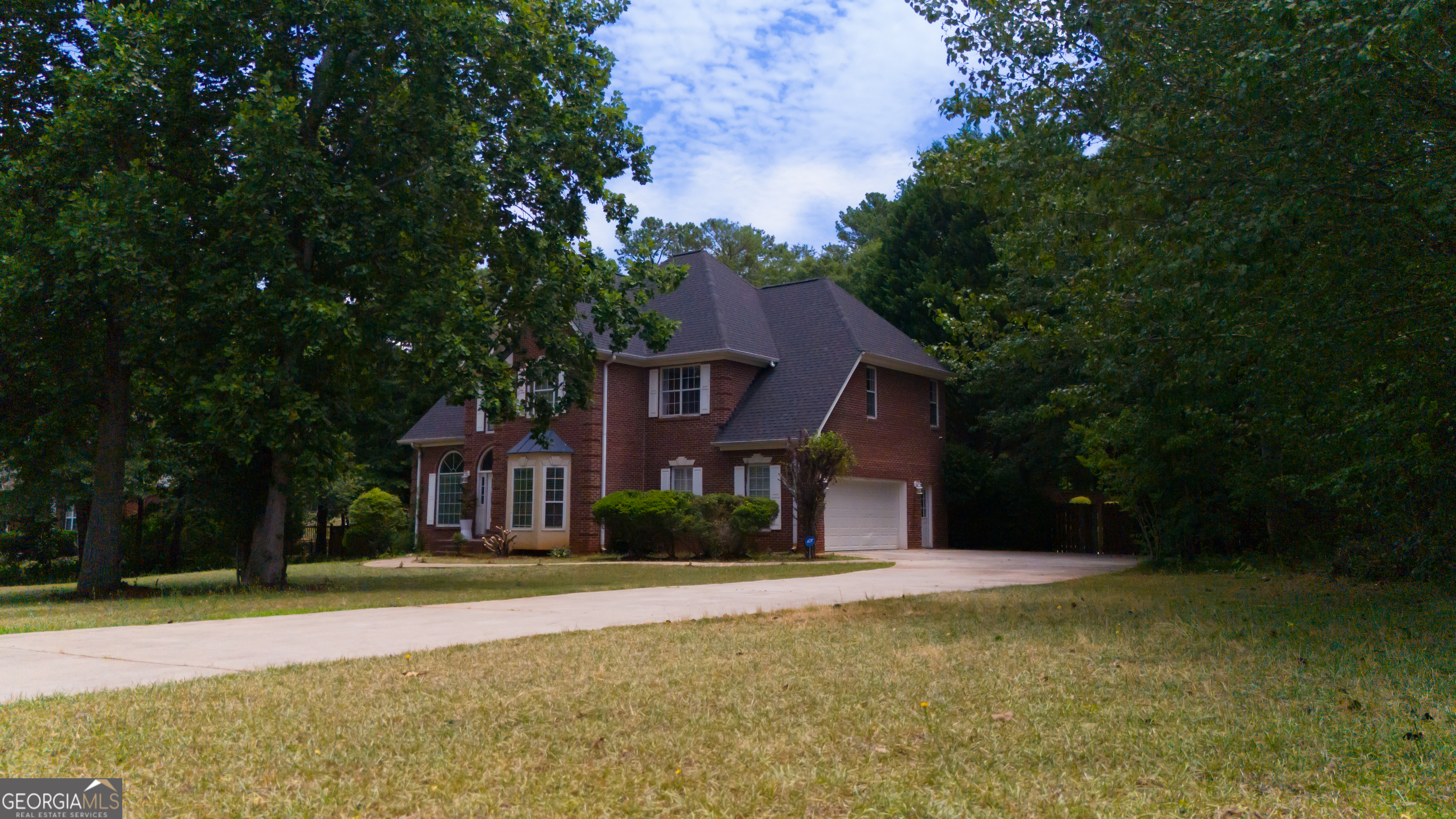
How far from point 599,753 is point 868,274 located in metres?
32.3

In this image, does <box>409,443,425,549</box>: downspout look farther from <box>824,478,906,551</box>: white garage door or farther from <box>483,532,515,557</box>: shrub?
<box>824,478,906,551</box>: white garage door

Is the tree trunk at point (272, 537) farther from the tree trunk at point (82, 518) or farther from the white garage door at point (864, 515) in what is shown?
the white garage door at point (864, 515)

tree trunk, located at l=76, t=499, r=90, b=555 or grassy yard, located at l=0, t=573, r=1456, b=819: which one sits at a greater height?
tree trunk, located at l=76, t=499, r=90, b=555

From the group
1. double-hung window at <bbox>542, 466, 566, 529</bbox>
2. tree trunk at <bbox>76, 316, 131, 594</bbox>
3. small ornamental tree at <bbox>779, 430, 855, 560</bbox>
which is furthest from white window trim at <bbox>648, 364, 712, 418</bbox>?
tree trunk at <bbox>76, 316, 131, 594</bbox>

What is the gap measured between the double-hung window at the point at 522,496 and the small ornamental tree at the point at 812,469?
737cm

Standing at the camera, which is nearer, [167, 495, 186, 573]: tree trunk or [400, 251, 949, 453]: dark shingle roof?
[167, 495, 186, 573]: tree trunk

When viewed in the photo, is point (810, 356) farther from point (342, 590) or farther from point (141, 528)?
point (141, 528)

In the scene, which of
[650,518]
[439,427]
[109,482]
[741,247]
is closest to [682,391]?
[650,518]

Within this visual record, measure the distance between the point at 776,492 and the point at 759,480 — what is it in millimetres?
624

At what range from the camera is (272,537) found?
15227 millimetres

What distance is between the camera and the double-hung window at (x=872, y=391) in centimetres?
2680

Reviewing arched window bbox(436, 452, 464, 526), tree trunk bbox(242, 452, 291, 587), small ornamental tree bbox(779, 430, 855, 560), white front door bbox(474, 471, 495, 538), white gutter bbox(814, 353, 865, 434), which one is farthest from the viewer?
arched window bbox(436, 452, 464, 526)

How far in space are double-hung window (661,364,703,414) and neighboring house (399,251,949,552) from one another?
3 centimetres

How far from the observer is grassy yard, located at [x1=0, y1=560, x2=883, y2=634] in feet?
34.5
